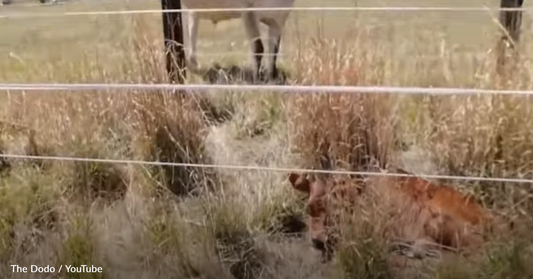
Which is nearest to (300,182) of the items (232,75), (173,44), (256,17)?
(173,44)

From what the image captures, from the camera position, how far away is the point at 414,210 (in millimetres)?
2355

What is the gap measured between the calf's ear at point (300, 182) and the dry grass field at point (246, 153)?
55 millimetres

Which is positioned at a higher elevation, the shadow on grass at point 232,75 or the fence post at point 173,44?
the fence post at point 173,44

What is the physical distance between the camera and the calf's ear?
98.5 inches

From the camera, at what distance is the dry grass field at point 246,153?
93.4 inches

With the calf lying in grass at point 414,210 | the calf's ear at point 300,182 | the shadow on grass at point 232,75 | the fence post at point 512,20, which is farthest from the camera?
the shadow on grass at point 232,75

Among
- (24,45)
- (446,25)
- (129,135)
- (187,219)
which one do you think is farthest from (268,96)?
(24,45)

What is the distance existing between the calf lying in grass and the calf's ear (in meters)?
0.04

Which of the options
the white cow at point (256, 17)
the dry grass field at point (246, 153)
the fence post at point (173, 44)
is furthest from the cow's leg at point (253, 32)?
the dry grass field at point (246, 153)

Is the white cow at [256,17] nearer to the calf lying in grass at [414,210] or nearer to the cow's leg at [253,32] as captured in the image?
the cow's leg at [253,32]

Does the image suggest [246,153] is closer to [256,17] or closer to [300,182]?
[300,182]

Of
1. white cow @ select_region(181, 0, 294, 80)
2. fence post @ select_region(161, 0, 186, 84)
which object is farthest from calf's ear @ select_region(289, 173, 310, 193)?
white cow @ select_region(181, 0, 294, 80)

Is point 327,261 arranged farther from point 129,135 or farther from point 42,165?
point 42,165

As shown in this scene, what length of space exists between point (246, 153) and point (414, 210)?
0.73 m
